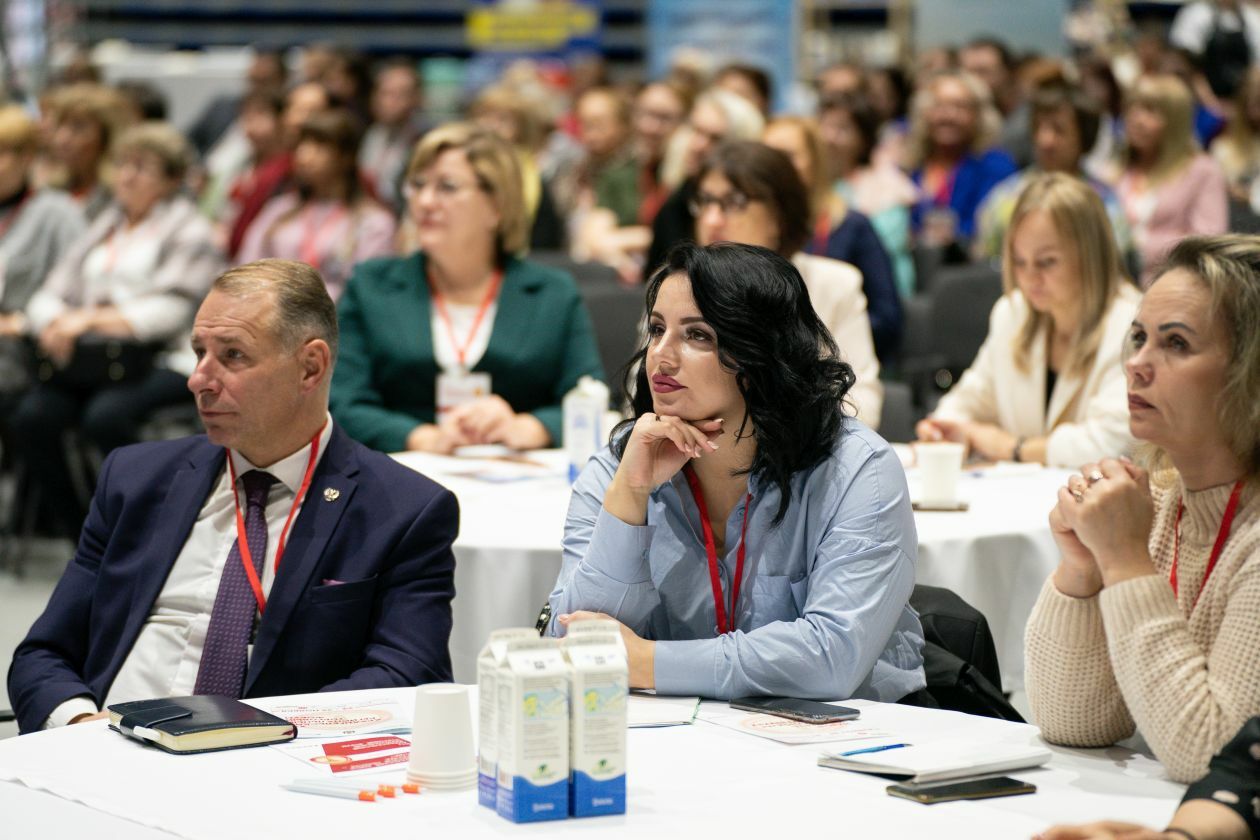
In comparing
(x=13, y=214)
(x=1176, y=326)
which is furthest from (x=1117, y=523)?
(x=13, y=214)

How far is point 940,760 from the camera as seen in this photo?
2.07 metres

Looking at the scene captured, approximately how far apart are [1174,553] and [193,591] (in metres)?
1.61

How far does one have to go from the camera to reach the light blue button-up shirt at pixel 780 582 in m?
2.40

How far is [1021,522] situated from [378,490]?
1564 mm

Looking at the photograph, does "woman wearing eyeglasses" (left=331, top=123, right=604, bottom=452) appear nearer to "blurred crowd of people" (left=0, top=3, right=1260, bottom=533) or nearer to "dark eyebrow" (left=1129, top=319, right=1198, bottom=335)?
"blurred crowd of people" (left=0, top=3, right=1260, bottom=533)

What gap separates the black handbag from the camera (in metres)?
6.45

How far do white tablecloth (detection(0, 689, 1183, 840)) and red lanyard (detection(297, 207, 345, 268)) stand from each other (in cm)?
492

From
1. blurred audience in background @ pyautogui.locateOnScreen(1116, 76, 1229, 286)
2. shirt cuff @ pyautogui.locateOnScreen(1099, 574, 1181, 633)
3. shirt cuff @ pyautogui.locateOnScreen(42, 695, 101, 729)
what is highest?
blurred audience in background @ pyautogui.locateOnScreen(1116, 76, 1229, 286)

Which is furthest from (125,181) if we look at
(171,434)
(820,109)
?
(820,109)

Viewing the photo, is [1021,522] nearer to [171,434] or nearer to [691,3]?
[171,434]

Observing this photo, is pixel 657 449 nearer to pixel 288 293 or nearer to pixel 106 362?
pixel 288 293

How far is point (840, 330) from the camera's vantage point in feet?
16.5

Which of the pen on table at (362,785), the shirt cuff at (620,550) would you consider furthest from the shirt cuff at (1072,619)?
the pen on table at (362,785)

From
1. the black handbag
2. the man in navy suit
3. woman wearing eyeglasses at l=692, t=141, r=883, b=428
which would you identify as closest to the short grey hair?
the man in navy suit
